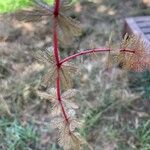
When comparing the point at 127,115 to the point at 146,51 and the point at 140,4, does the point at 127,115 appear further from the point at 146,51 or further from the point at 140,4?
the point at 146,51

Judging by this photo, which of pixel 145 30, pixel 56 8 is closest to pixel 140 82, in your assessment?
pixel 145 30

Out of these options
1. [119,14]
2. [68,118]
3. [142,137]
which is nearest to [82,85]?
[142,137]

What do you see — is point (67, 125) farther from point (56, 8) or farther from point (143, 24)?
point (143, 24)

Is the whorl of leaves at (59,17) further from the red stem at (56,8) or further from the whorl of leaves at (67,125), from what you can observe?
the whorl of leaves at (67,125)

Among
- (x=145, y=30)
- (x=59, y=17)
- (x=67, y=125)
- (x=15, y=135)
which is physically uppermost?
(x=59, y=17)

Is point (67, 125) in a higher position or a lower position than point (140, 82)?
higher

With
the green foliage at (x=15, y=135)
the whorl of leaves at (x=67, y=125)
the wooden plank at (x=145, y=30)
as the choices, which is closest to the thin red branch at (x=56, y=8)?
the whorl of leaves at (x=67, y=125)

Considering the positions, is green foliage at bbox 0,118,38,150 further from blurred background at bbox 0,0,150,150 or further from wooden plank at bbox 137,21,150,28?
wooden plank at bbox 137,21,150,28
